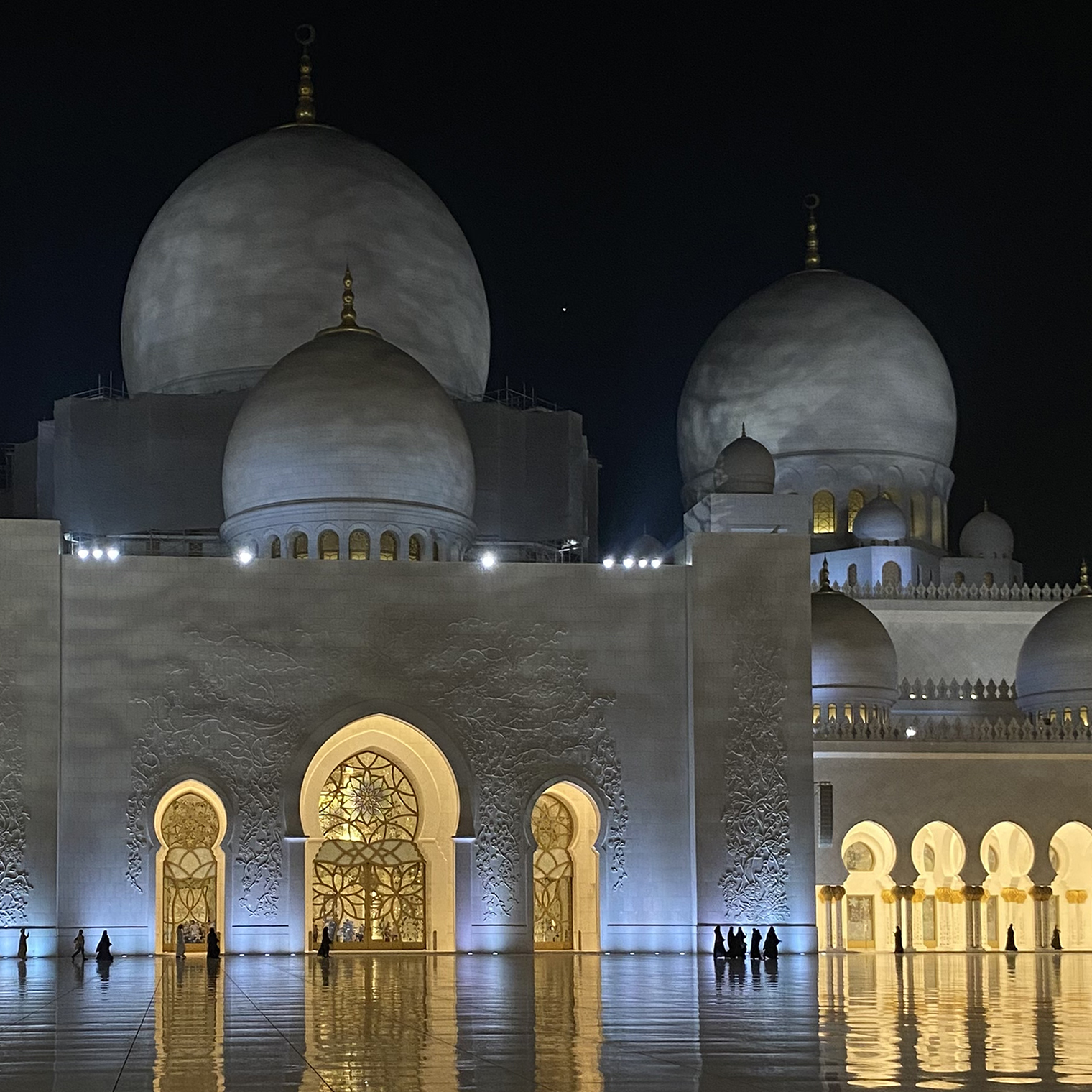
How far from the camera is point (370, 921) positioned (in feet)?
79.5

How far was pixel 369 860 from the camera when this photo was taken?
79.9ft

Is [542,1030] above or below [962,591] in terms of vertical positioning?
below

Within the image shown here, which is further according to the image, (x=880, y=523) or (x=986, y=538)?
(x=986, y=538)

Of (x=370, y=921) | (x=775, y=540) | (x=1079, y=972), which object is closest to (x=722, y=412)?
(x=775, y=540)

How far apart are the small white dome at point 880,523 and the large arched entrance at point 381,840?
10.4 m

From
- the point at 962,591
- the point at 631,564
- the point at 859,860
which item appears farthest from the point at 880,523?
the point at 631,564

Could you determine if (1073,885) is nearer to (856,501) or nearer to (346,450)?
(856,501)

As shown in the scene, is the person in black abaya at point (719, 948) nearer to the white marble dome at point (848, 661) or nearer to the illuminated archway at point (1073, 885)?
the white marble dome at point (848, 661)

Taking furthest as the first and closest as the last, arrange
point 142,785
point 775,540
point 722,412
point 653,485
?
point 653,485 → point 722,412 → point 775,540 → point 142,785

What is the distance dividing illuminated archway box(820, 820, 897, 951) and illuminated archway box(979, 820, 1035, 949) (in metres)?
1.36

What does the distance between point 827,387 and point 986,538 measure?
3.58 meters

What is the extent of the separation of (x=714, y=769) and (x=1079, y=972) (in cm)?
625

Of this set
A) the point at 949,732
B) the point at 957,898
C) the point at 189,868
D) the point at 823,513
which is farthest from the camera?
the point at 823,513

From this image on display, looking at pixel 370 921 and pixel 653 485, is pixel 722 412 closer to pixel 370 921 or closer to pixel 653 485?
pixel 653 485
